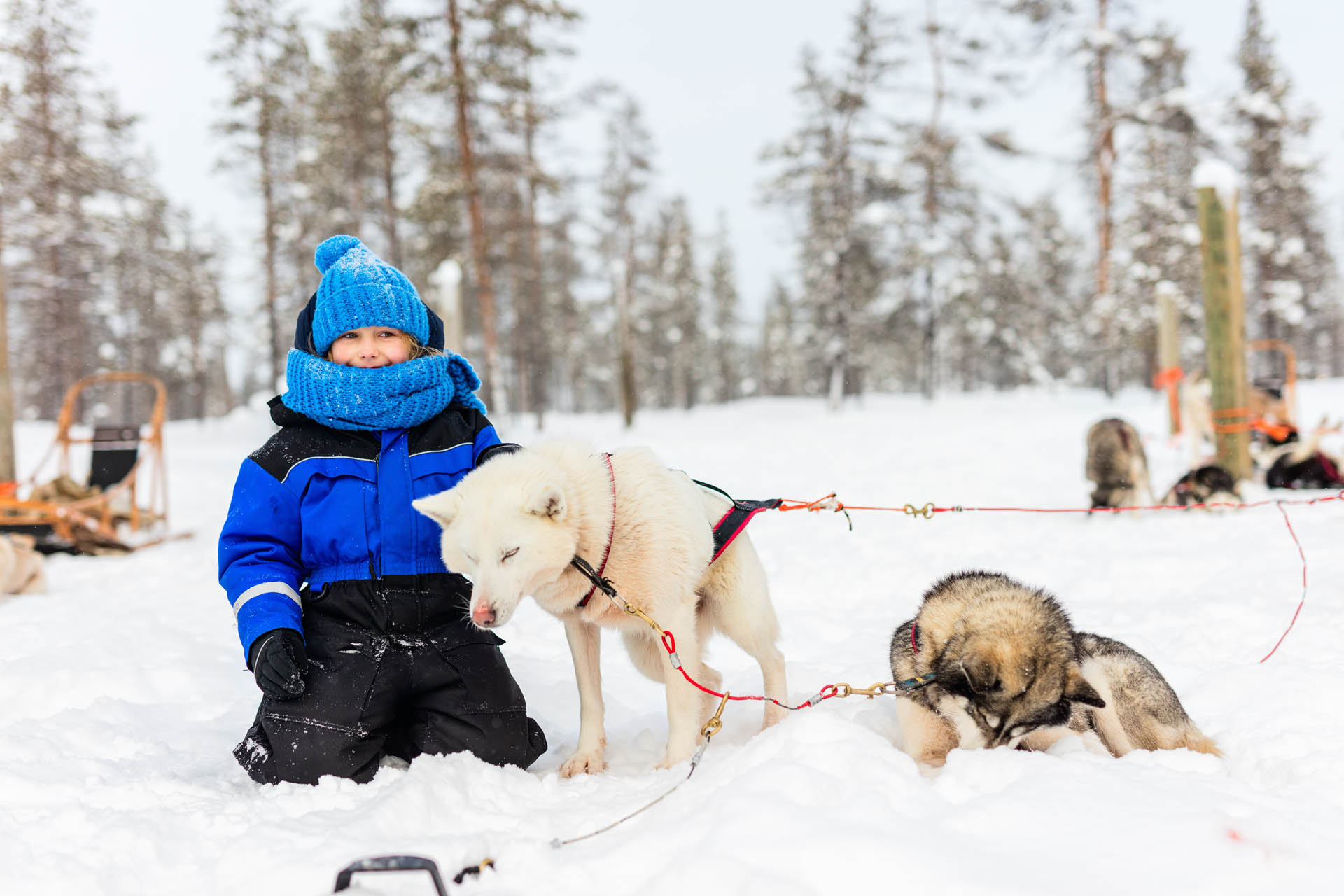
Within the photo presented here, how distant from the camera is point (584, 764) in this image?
2.41 meters

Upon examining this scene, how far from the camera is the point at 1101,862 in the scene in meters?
1.33

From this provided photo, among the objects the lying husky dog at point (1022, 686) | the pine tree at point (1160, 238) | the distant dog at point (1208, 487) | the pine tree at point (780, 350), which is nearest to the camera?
the lying husky dog at point (1022, 686)

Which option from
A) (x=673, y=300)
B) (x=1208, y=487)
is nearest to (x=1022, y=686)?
(x=1208, y=487)

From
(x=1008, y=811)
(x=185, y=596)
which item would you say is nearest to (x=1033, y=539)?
(x=1008, y=811)

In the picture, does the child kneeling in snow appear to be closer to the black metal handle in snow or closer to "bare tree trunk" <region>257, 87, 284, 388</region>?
the black metal handle in snow

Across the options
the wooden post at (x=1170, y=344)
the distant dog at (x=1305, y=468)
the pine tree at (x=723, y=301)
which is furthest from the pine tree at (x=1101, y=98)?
the pine tree at (x=723, y=301)

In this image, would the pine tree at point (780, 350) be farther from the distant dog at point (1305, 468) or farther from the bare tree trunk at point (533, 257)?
the distant dog at point (1305, 468)

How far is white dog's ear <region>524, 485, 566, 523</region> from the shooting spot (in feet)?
7.06

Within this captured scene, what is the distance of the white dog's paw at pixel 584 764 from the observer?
239 centimetres

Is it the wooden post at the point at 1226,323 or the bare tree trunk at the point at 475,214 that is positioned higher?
the bare tree trunk at the point at 475,214

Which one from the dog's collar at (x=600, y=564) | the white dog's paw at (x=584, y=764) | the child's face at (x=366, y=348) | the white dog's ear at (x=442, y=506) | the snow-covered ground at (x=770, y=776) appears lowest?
the white dog's paw at (x=584, y=764)

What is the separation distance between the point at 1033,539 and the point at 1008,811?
16.7 feet

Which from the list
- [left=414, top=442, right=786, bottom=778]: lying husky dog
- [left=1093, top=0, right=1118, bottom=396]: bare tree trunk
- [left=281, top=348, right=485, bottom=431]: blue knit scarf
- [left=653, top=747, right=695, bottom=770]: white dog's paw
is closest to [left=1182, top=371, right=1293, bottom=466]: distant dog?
Answer: [left=414, top=442, right=786, bottom=778]: lying husky dog

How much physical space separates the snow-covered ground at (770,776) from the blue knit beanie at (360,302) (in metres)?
0.86
